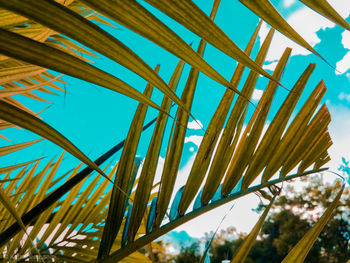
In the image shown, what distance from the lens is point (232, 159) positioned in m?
0.69

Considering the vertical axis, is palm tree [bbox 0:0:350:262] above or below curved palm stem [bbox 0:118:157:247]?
above

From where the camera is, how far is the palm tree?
0.85ft

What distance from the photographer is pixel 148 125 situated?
2.15ft

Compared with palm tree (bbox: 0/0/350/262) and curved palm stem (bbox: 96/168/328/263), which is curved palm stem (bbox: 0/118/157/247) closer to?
palm tree (bbox: 0/0/350/262)

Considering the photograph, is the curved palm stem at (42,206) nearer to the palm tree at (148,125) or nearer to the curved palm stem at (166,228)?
the palm tree at (148,125)

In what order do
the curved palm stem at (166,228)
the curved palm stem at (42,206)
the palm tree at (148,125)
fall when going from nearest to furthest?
the palm tree at (148,125)
the curved palm stem at (42,206)
the curved palm stem at (166,228)

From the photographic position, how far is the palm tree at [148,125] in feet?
0.85

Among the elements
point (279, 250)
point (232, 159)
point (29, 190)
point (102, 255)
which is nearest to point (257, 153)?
point (232, 159)

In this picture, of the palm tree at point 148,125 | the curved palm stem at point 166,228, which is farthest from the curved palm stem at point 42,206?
the curved palm stem at point 166,228

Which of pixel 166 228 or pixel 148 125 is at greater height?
pixel 148 125

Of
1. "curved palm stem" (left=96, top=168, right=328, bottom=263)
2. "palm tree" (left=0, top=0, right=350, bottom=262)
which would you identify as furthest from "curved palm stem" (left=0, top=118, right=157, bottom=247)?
"curved palm stem" (left=96, top=168, right=328, bottom=263)

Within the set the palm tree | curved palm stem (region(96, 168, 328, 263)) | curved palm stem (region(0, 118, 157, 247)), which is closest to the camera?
the palm tree

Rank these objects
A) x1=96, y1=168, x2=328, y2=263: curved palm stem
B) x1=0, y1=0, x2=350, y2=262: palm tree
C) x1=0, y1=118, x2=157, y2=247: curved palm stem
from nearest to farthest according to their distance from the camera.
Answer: x1=0, y1=0, x2=350, y2=262: palm tree < x1=0, y1=118, x2=157, y2=247: curved palm stem < x1=96, y1=168, x2=328, y2=263: curved palm stem

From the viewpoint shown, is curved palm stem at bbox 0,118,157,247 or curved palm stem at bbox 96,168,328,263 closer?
curved palm stem at bbox 0,118,157,247
